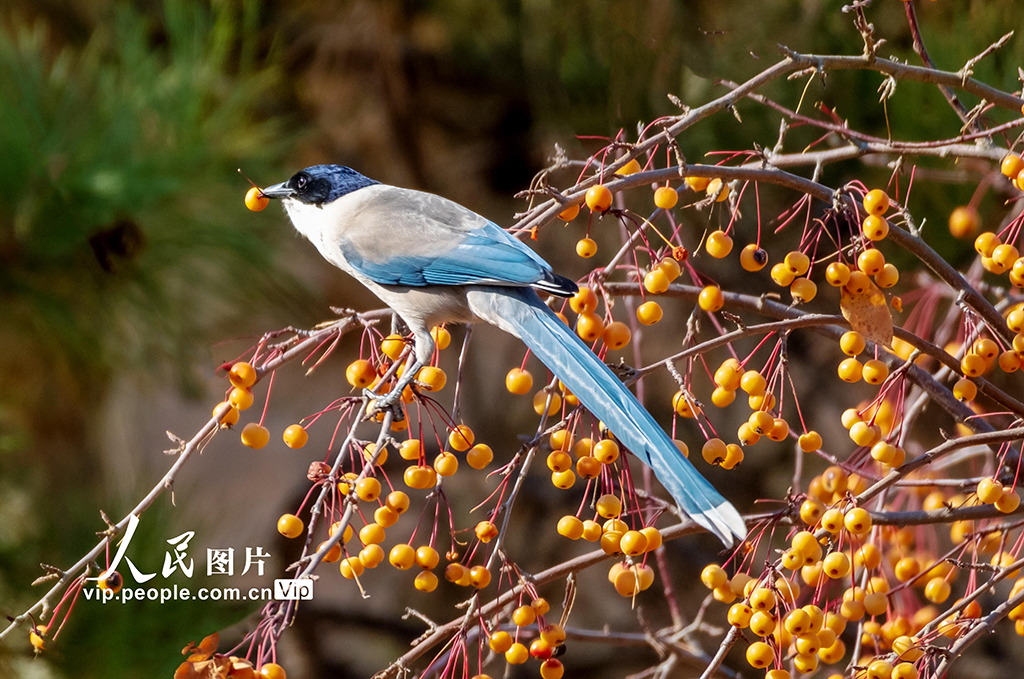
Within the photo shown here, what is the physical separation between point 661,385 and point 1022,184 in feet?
7.13

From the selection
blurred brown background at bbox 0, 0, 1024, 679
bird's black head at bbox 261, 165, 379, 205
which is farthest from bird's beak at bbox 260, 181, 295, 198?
blurred brown background at bbox 0, 0, 1024, 679

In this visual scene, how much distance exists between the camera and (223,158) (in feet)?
5.90

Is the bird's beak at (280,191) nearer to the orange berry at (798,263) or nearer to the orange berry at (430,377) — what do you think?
the orange berry at (430,377)

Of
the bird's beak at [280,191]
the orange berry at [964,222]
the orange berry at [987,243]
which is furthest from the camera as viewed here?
the orange berry at [964,222]

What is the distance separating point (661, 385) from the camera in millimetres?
3020

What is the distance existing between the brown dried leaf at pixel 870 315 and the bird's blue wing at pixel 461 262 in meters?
0.32

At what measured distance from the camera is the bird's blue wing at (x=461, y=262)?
1077mm

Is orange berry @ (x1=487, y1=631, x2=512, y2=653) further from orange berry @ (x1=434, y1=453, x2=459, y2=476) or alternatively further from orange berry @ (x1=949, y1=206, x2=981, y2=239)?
orange berry @ (x1=949, y1=206, x2=981, y2=239)

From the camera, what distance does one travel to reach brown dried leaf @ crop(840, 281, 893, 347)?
0.91m

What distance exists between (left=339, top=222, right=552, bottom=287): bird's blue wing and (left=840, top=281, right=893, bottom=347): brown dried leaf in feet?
1.06

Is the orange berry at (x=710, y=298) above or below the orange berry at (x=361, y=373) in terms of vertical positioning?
above

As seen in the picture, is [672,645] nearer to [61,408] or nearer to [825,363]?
[825,363]

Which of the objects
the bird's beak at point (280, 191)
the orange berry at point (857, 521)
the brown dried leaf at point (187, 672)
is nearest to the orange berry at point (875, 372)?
the orange berry at point (857, 521)

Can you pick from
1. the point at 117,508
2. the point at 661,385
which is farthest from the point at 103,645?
the point at 661,385
